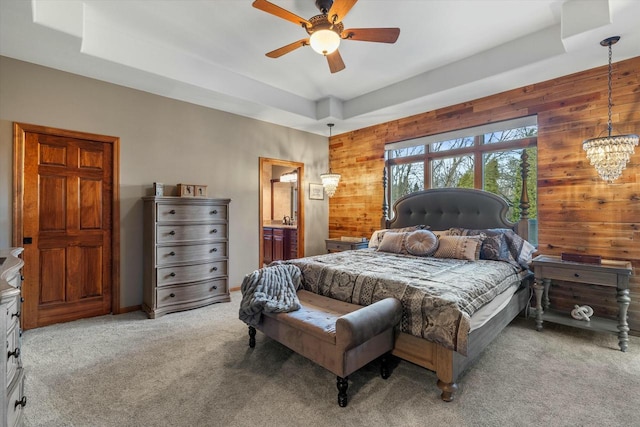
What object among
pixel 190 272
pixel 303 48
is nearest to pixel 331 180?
pixel 303 48

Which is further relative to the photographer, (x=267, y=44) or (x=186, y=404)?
(x=267, y=44)

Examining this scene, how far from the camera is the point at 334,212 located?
20.1ft

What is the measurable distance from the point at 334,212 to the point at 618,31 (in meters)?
4.51

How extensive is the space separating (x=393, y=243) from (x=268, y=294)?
197 cm

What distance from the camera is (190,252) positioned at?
3756 millimetres

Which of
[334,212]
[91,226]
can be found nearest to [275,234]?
[334,212]

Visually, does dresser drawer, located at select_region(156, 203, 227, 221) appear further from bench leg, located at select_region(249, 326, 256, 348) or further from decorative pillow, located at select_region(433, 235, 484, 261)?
decorative pillow, located at select_region(433, 235, 484, 261)

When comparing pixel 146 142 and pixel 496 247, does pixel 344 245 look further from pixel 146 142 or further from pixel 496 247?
pixel 146 142

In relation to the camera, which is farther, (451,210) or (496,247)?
(451,210)

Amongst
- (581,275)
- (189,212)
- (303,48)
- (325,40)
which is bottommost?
(581,275)

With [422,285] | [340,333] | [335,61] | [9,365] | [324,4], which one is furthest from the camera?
[335,61]

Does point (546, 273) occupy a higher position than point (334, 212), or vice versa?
point (334, 212)

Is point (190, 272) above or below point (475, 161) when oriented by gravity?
below

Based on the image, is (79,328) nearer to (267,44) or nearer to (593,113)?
(267,44)
